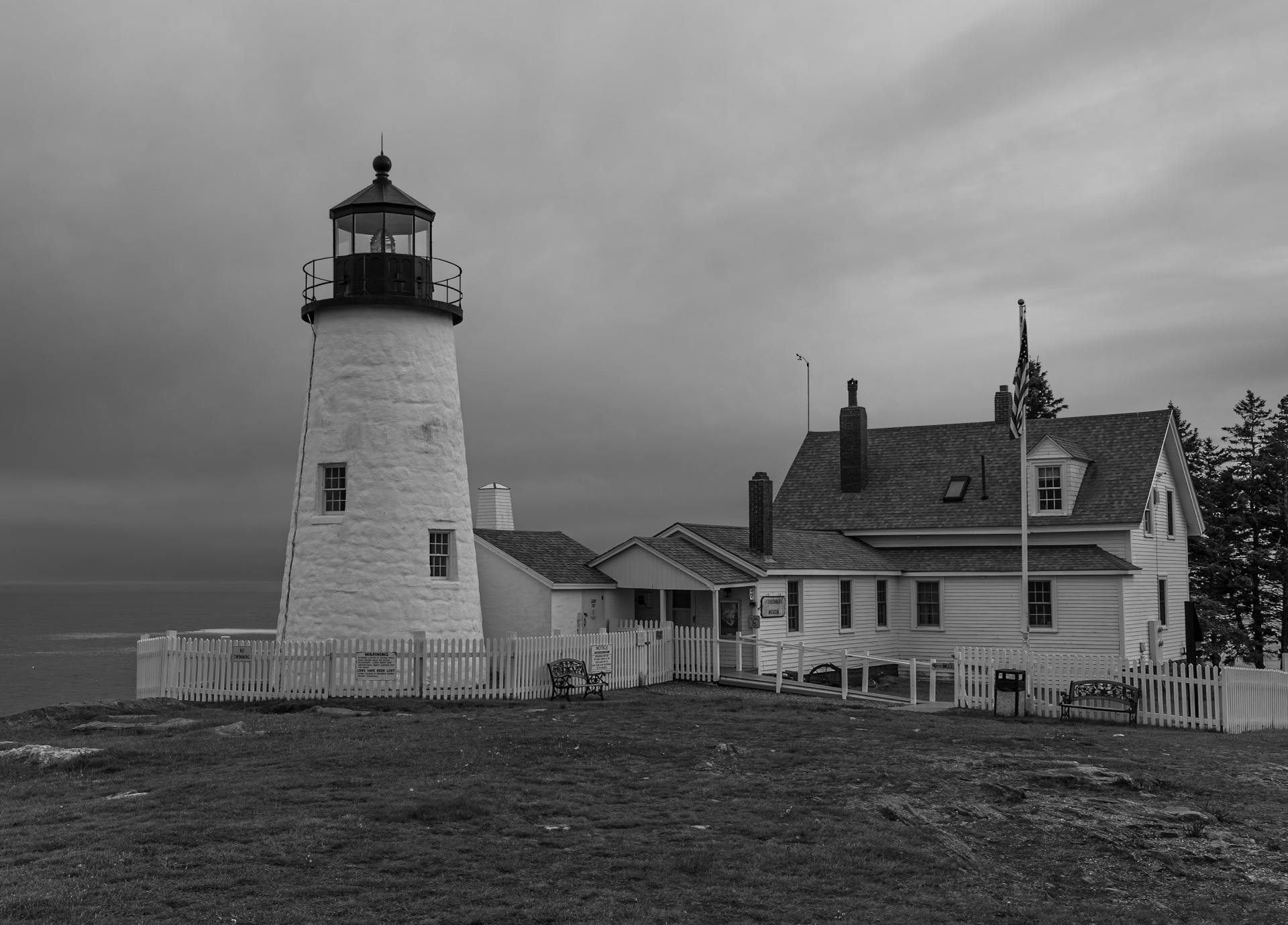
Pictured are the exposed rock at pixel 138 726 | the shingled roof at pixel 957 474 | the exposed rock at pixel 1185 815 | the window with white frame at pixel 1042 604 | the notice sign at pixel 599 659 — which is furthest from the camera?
the shingled roof at pixel 957 474

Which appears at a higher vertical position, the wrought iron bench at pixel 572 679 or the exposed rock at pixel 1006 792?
the wrought iron bench at pixel 572 679

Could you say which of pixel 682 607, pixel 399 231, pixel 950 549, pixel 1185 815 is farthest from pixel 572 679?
pixel 950 549

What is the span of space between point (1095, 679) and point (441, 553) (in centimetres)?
1366

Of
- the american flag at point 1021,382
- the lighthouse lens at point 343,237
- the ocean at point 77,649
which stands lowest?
the ocean at point 77,649

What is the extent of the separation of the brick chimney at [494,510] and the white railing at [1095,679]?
610 inches

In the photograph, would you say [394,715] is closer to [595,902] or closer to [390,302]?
[390,302]

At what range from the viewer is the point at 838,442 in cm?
4191

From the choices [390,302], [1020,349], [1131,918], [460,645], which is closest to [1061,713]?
[1020,349]

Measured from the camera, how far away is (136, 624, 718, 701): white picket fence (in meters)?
24.0

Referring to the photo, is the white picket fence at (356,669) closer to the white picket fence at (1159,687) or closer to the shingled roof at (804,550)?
the shingled roof at (804,550)

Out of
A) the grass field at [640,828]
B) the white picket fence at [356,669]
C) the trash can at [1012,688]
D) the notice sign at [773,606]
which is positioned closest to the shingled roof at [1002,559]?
the notice sign at [773,606]

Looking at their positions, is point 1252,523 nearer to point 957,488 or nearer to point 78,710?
point 957,488

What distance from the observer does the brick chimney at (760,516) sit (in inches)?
1239

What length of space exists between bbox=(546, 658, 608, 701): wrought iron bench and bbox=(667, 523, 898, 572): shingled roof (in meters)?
6.73
